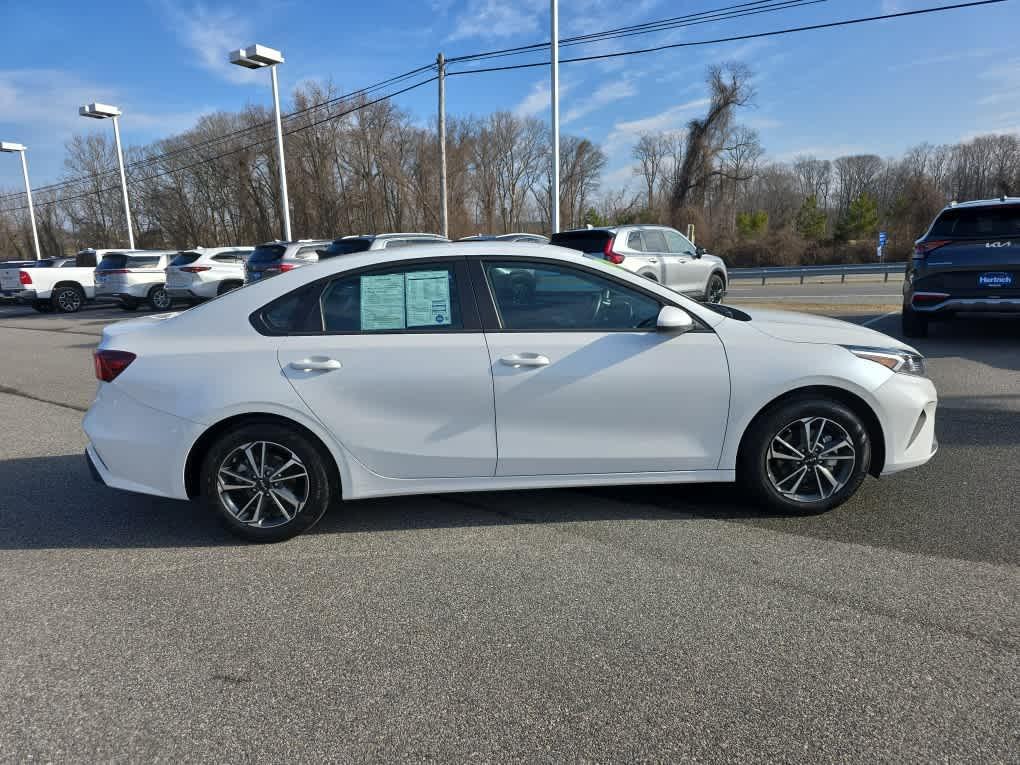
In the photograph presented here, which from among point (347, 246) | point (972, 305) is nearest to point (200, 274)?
point (347, 246)

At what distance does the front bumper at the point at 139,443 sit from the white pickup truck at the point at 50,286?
68.1 feet

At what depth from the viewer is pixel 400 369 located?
3762 millimetres

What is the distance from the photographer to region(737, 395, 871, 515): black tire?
3.91 metres

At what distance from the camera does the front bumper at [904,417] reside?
394 centimetres

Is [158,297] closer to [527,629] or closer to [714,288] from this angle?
[714,288]

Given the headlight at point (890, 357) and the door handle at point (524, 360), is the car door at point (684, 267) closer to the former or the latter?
the headlight at point (890, 357)

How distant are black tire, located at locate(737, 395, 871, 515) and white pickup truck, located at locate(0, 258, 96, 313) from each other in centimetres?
2281

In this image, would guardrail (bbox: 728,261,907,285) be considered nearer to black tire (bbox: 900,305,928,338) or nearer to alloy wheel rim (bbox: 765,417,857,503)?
black tire (bbox: 900,305,928,338)

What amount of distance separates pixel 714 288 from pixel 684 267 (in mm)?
1535

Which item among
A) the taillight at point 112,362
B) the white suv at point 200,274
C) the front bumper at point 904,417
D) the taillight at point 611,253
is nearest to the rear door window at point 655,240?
the taillight at point 611,253

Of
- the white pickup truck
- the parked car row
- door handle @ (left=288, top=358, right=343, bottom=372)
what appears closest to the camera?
door handle @ (left=288, top=358, right=343, bottom=372)

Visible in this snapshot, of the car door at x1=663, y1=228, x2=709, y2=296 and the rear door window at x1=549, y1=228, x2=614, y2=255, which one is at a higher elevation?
the rear door window at x1=549, y1=228, x2=614, y2=255

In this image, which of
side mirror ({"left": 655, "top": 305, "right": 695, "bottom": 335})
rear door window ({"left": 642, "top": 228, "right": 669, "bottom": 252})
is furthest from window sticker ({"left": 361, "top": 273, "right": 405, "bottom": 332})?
rear door window ({"left": 642, "top": 228, "right": 669, "bottom": 252})

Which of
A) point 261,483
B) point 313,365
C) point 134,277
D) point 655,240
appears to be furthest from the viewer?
point 134,277
